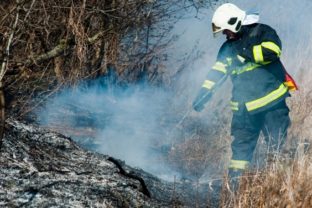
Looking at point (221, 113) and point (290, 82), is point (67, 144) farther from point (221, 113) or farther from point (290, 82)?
point (221, 113)

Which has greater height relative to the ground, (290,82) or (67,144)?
(290,82)

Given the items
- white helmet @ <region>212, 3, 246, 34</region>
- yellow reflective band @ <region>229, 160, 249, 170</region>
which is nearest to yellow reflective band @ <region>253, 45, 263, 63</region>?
white helmet @ <region>212, 3, 246, 34</region>

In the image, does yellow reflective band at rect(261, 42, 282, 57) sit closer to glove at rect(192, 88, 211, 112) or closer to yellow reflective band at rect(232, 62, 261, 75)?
yellow reflective band at rect(232, 62, 261, 75)

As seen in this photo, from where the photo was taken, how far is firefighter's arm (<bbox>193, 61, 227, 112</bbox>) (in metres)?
4.54

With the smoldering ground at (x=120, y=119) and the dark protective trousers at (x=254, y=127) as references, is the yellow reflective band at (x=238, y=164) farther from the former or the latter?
the smoldering ground at (x=120, y=119)

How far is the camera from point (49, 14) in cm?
579

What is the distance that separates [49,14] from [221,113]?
9.42 ft

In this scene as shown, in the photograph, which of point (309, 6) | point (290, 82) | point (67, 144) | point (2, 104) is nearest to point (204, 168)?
point (290, 82)

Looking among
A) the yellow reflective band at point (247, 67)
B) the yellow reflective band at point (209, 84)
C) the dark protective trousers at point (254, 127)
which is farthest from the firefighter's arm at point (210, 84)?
the dark protective trousers at point (254, 127)

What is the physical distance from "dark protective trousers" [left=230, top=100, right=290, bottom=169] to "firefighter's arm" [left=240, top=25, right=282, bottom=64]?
1.66 feet

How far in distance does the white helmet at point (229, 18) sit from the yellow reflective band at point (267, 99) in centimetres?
68

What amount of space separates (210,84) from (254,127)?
1.98ft

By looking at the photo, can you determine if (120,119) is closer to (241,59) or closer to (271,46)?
(241,59)

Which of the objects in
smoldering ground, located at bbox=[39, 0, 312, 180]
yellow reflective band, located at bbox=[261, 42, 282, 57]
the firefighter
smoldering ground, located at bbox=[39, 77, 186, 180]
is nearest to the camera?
yellow reflective band, located at bbox=[261, 42, 282, 57]
